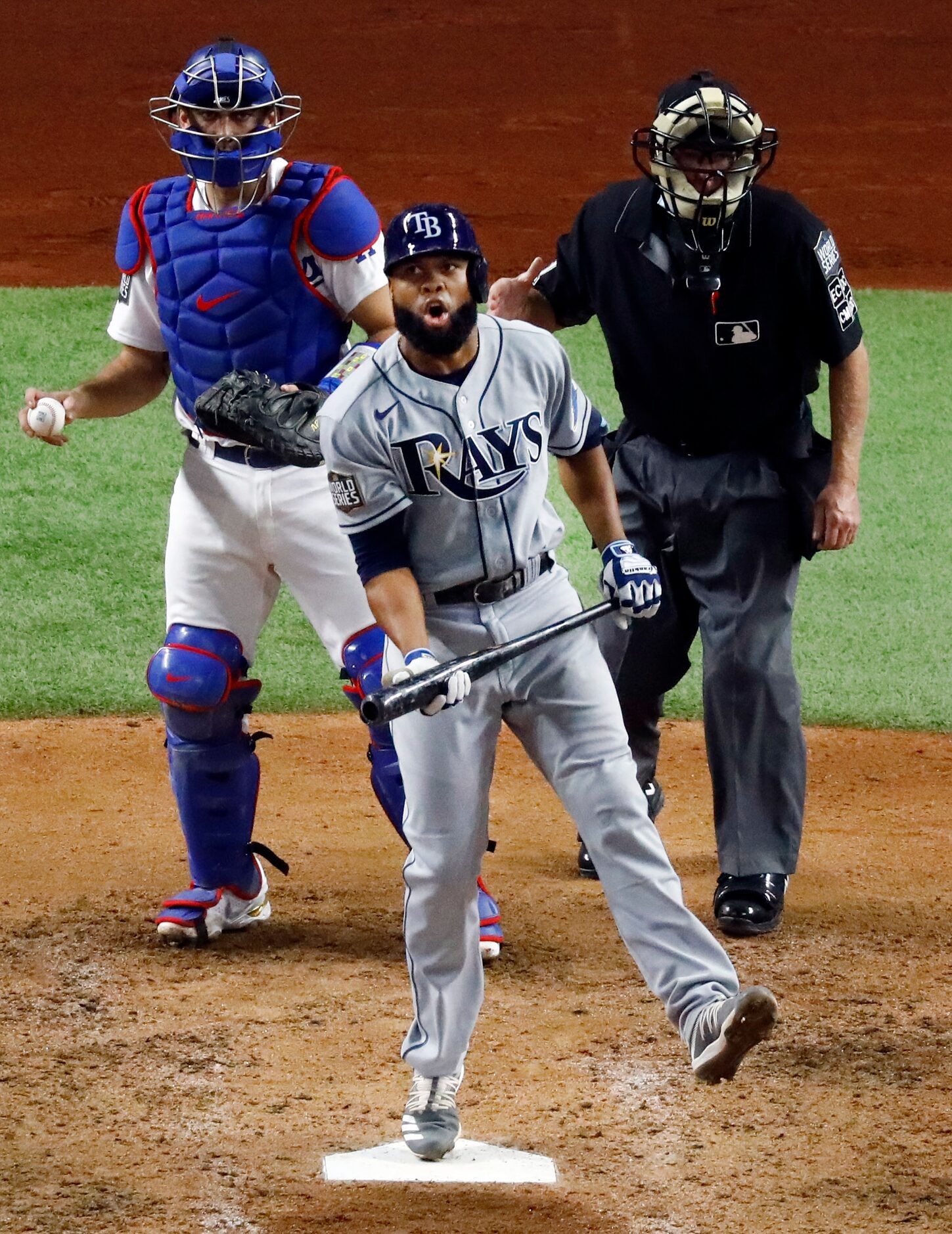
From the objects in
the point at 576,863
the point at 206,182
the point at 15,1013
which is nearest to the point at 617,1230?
the point at 15,1013

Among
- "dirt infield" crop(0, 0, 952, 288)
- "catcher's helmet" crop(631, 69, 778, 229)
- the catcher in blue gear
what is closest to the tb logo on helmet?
the catcher in blue gear

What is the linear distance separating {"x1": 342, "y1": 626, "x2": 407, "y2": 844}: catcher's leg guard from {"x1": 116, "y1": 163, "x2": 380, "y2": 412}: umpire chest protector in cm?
70

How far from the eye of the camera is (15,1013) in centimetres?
430

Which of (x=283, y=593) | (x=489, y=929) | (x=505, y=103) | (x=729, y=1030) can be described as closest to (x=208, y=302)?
(x=489, y=929)

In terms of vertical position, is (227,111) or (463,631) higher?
(227,111)

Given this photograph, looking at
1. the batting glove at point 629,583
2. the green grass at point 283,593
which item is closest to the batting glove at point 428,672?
the batting glove at point 629,583

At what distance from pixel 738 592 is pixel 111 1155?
7.19ft

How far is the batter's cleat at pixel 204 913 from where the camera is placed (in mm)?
4738

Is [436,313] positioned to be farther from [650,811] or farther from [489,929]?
[650,811]

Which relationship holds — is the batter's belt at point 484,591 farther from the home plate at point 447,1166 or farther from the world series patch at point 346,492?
the home plate at point 447,1166

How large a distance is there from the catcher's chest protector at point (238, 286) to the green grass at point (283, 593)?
2.52m

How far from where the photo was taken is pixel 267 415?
4.27m

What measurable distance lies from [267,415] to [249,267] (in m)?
0.42

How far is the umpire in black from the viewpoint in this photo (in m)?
4.59
